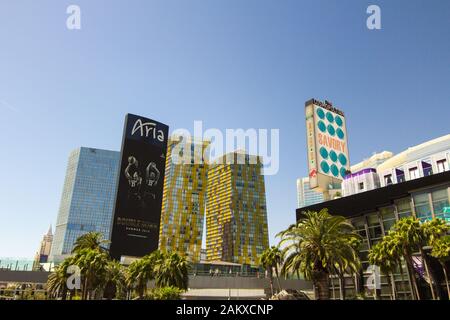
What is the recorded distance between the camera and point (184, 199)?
581ft

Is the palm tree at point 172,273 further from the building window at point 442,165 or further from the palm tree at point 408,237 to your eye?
the building window at point 442,165

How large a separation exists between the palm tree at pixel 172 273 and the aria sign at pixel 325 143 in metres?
30.3

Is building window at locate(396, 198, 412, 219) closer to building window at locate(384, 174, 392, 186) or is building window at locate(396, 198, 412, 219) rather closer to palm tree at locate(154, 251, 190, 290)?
building window at locate(384, 174, 392, 186)

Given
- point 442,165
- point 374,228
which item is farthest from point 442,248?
point 442,165

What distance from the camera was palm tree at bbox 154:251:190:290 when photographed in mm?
49594

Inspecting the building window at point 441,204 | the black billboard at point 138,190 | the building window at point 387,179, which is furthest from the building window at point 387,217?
the black billboard at point 138,190

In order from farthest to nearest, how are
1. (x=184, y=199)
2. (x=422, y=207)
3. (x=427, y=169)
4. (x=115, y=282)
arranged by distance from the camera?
(x=184, y=199), (x=115, y=282), (x=427, y=169), (x=422, y=207)

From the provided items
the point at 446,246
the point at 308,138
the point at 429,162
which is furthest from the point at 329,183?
the point at 446,246

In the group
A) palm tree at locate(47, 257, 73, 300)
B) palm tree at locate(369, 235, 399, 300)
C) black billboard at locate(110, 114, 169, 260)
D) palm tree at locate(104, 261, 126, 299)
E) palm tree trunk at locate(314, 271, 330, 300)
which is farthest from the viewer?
black billboard at locate(110, 114, 169, 260)

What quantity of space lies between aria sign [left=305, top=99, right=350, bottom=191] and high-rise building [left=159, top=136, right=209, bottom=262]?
370 feet

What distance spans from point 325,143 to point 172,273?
129ft

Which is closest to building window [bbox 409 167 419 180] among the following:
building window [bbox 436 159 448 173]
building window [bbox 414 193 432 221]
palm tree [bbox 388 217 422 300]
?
building window [bbox 436 159 448 173]

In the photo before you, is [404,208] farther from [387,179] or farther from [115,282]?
[115,282]

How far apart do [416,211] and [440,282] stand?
9.20 metres
